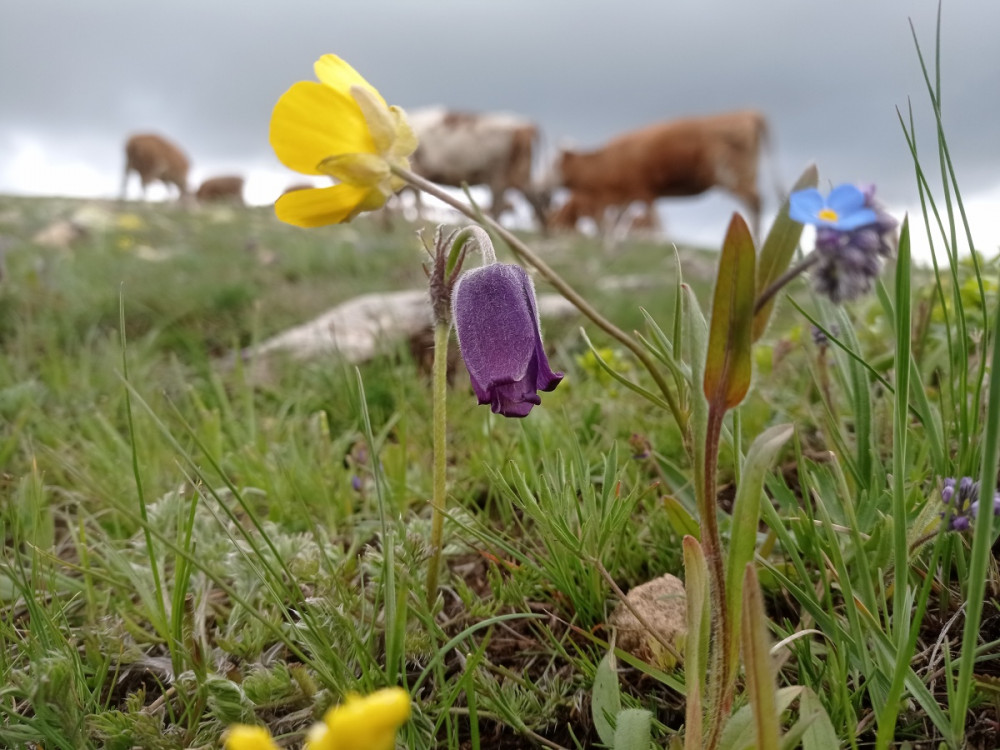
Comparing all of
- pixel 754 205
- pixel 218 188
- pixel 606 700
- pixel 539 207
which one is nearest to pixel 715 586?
pixel 606 700

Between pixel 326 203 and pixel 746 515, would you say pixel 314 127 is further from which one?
pixel 746 515

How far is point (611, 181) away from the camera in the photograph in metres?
16.5

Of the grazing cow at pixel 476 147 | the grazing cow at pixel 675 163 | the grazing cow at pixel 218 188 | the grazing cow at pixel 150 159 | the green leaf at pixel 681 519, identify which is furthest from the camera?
the grazing cow at pixel 218 188

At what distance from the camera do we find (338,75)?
80 cm

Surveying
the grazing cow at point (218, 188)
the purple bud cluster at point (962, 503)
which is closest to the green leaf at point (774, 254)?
the purple bud cluster at point (962, 503)

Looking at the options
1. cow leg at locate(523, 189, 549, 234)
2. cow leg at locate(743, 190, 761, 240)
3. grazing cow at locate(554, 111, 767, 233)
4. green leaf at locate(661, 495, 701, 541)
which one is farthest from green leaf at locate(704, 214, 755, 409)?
cow leg at locate(523, 189, 549, 234)

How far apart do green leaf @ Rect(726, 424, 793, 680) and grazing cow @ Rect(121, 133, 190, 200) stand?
25107mm

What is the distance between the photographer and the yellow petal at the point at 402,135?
0.82m

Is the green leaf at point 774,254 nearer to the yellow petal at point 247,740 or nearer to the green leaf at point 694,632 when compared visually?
the green leaf at point 694,632

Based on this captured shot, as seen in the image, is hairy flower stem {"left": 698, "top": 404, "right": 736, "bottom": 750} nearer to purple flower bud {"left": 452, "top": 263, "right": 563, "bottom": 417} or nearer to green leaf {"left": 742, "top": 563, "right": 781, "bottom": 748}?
green leaf {"left": 742, "top": 563, "right": 781, "bottom": 748}

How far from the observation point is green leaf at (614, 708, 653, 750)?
729 mm

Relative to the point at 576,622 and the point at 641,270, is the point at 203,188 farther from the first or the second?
the point at 576,622

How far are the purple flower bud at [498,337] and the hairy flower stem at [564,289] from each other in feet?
0.25

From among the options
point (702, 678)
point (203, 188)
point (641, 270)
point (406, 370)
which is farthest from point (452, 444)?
point (203, 188)
